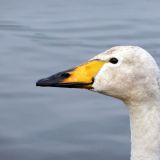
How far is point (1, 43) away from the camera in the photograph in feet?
56.5

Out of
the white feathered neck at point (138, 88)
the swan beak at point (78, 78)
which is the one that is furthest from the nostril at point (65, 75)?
the white feathered neck at point (138, 88)

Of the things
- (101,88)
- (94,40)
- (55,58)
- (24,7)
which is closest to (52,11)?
(24,7)

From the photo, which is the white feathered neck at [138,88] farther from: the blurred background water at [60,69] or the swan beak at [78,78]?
the blurred background water at [60,69]

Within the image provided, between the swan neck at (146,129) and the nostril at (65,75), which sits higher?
the nostril at (65,75)

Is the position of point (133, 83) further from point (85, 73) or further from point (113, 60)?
point (85, 73)

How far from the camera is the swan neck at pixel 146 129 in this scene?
24.9ft

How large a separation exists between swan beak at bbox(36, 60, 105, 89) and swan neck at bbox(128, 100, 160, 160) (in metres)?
0.41

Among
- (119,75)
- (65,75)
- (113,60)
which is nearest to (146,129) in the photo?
(119,75)

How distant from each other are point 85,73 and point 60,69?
22.7 ft

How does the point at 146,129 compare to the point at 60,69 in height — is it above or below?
above

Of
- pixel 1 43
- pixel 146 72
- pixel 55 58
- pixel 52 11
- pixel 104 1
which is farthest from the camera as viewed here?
pixel 104 1

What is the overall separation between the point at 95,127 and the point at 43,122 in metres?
0.72

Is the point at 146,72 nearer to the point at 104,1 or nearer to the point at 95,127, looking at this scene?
the point at 95,127

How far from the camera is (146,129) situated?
25.2 ft
